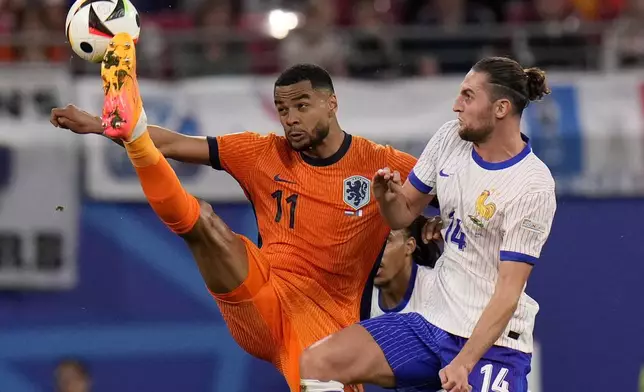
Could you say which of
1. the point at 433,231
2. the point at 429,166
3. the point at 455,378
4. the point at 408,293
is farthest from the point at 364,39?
the point at 455,378

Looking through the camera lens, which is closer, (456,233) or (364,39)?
(456,233)

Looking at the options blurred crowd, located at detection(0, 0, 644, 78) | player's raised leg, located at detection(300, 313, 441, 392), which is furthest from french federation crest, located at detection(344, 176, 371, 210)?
blurred crowd, located at detection(0, 0, 644, 78)

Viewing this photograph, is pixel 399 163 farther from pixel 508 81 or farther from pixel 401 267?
pixel 508 81

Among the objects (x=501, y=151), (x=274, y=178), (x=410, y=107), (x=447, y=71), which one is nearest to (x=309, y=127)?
(x=274, y=178)

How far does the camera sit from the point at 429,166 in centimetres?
545

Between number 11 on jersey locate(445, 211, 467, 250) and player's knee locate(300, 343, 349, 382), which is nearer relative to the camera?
player's knee locate(300, 343, 349, 382)

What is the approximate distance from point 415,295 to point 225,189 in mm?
3900

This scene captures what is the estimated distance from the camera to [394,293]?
21.1 ft

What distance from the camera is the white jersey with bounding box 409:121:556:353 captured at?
5043 millimetres

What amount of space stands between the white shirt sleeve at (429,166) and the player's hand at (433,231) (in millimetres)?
238

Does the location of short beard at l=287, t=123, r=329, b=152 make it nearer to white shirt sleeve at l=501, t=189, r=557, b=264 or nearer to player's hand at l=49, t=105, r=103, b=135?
player's hand at l=49, t=105, r=103, b=135

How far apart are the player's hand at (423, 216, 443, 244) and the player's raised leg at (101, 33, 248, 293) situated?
874 millimetres

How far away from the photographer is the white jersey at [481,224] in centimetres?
504

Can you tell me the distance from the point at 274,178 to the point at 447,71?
13.9ft
